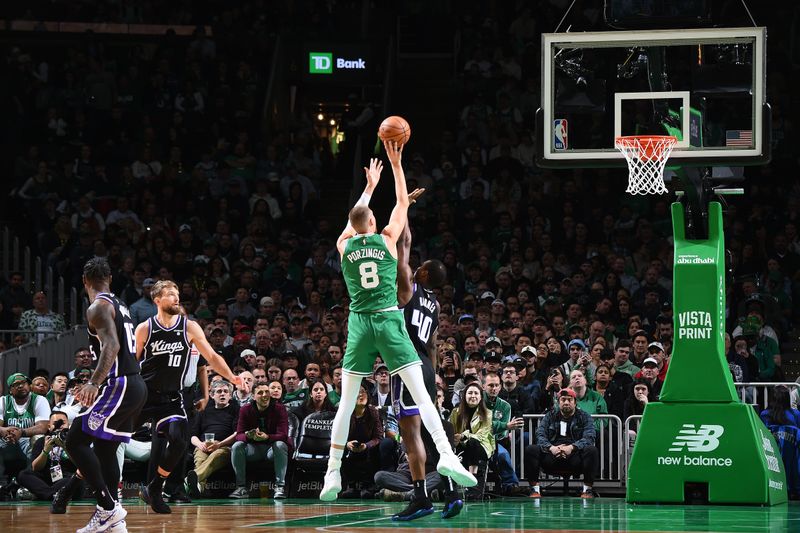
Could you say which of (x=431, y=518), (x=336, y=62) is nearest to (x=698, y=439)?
(x=431, y=518)

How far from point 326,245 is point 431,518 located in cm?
1030

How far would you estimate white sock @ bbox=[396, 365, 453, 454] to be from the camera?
392 inches

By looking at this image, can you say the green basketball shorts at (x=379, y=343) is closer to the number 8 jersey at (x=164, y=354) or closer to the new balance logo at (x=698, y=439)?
the number 8 jersey at (x=164, y=354)

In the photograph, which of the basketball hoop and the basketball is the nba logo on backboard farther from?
the basketball

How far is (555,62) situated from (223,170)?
38.2 feet

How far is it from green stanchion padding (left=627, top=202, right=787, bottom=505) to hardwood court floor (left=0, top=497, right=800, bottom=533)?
0.26 m

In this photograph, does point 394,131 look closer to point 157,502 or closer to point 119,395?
point 119,395

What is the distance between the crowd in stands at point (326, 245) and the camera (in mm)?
15797

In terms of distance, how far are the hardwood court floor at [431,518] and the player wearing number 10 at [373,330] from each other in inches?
26.4

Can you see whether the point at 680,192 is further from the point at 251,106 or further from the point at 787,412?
the point at 251,106

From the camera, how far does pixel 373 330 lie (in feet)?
32.9

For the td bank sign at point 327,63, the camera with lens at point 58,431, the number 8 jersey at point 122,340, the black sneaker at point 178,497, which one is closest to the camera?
the number 8 jersey at point 122,340

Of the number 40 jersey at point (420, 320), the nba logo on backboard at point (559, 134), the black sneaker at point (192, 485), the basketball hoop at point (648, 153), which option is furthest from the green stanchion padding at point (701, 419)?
the black sneaker at point (192, 485)

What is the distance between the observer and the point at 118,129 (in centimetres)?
2422
